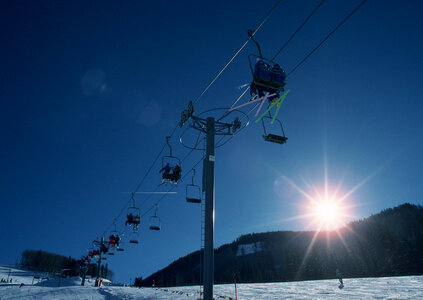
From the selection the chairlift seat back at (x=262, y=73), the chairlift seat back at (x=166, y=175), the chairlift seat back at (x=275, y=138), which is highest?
the chairlift seat back at (x=262, y=73)

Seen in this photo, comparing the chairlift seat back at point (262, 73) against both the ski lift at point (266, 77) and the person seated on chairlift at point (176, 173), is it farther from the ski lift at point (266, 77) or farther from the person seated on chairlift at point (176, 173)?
the person seated on chairlift at point (176, 173)

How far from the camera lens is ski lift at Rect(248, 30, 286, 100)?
9.88 m

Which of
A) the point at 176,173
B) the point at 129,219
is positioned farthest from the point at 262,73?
the point at 129,219

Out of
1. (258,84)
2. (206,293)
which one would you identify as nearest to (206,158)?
(258,84)

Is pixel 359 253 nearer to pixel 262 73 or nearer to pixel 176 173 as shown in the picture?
pixel 176 173

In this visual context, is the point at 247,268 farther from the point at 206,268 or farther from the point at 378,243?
the point at 206,268

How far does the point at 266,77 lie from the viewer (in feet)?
32.4

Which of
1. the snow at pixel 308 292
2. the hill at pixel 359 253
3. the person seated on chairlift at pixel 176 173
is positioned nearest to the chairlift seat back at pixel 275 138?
the person seated on chairlift at pixel 176 173

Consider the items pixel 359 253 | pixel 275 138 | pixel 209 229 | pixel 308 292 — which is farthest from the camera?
pixel 359 253

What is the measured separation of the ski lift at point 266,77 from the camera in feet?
32.4

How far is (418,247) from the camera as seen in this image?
108250mm

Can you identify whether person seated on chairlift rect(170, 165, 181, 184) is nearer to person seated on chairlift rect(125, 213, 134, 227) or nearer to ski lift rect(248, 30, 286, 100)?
ski lift rect(248, 30, 286, 100)

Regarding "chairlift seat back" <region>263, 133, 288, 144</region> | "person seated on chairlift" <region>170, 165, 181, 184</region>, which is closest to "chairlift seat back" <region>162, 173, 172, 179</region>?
"person seated on chairlift" <region>170, 165, 181, 184</region>

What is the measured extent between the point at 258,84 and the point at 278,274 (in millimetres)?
170302
